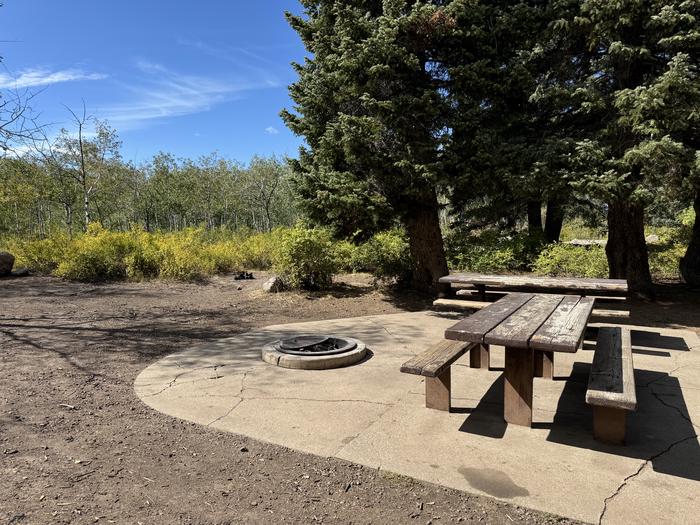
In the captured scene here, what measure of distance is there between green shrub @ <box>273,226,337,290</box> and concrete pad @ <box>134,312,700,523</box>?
4061 millimetres

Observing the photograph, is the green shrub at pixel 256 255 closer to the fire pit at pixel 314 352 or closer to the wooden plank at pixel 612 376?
the fire pit at pixel 314 352

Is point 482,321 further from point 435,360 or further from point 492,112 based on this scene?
point 492,112

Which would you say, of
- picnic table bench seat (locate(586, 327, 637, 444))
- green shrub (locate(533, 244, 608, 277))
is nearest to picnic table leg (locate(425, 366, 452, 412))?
picnic table bench seat (locate(586, 327, 637, 444))

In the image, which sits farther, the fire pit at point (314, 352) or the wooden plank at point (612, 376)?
the fire pit at point (314, 352)

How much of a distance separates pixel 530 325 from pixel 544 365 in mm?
1267

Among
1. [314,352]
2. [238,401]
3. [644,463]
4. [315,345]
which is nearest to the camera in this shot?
[644,463]

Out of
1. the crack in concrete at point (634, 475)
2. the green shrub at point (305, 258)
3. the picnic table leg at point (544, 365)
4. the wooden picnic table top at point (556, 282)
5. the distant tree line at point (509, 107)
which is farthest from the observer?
the green shrub at point (305, 258)

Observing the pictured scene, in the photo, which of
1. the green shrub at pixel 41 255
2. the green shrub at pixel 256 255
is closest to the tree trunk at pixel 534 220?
the green shrub at pixel 256 255

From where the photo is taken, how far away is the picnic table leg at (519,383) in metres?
3.00

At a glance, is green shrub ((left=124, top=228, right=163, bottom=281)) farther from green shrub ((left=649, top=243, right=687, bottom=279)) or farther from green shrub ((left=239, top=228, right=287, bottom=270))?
green shrub ((left=649, top=243, right=687, bottom=279))

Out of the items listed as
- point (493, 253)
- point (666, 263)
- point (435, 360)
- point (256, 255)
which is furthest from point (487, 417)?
point (256, 255)

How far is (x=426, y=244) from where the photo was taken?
322 inches

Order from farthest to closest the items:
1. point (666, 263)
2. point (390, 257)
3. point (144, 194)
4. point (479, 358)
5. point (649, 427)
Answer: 1. point (144, 194)
2. point (666, 263)
3. point (390, 257)
4. point (479, 358)
5. point (649, 427)

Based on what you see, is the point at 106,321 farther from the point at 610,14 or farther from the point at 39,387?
the point at 610,14
